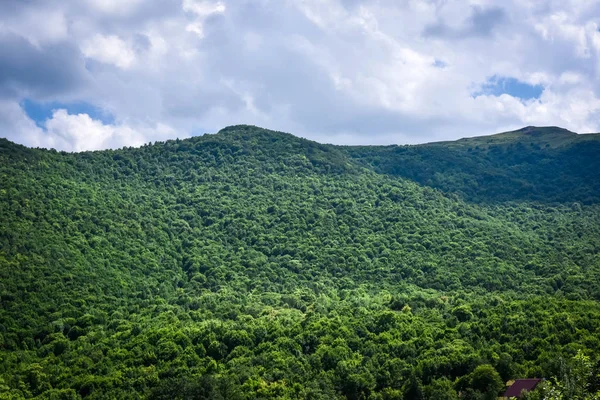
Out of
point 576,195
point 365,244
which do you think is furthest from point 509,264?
point 576,195

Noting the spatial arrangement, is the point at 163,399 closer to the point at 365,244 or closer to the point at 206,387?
the point at 206,387

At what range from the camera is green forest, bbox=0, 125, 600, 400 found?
67188 mm

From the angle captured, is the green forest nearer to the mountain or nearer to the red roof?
the mountain

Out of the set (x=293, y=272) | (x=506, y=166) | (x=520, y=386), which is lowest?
(x=520, y=386)

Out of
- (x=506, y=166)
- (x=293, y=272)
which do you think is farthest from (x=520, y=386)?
(x=506, y=166)

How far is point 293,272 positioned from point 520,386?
56.9 metres

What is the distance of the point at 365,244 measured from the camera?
11881cm

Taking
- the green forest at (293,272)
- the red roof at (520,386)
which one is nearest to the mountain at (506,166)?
the green forest at (293,272)

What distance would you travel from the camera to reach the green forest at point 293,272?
67188mm

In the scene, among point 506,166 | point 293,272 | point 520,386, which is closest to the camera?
point 520,386

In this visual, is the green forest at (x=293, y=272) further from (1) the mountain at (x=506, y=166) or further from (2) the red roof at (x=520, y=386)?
(2) the red roof at (x=520, y=386)

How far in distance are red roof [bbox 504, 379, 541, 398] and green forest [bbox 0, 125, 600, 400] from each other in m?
2.08

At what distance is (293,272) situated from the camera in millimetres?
110562

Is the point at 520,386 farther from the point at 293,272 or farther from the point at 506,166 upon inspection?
the point at 506,166
